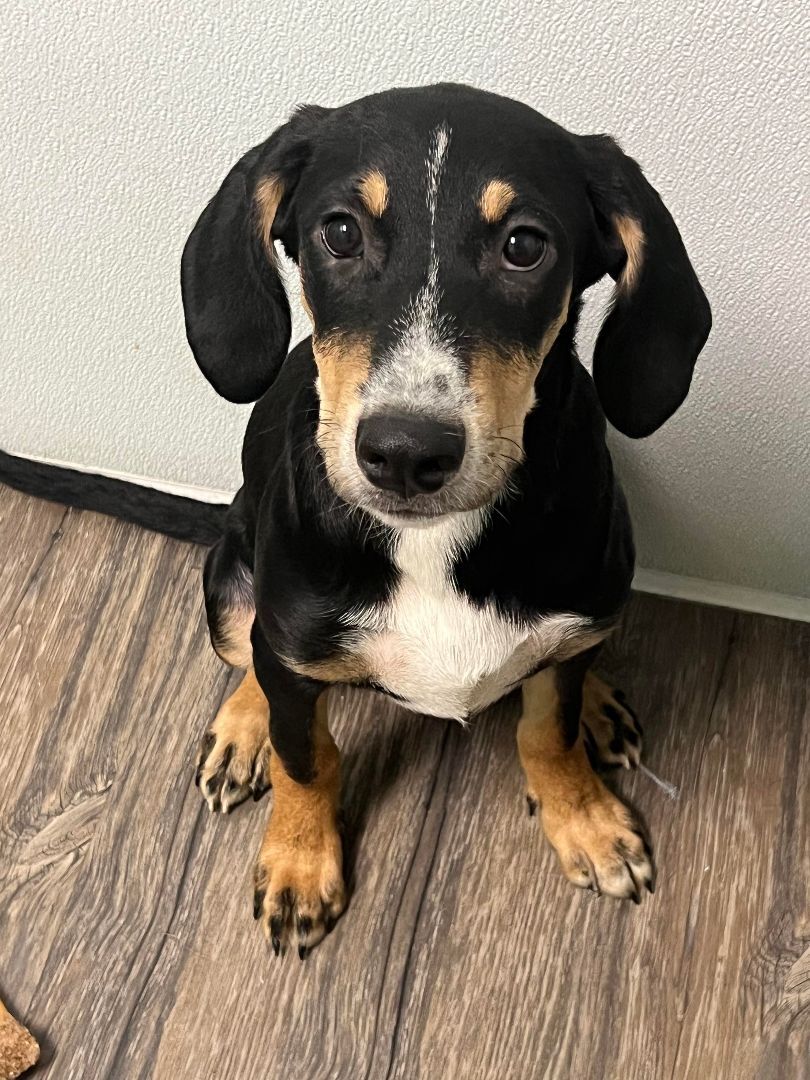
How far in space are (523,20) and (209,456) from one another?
3.92 ft

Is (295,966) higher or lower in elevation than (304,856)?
lower

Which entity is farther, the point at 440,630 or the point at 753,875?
the point at 753,875

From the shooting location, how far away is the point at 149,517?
238 centimetres

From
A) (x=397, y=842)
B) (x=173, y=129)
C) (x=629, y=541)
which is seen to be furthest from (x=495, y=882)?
(x=173, y=129)

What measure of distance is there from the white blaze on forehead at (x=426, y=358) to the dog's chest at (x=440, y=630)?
1.16 feet

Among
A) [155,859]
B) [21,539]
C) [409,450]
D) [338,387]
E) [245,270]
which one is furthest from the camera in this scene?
[21,539]

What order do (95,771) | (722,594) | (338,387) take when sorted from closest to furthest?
1. (338,387)
2. (95,771)
3. (722,594)

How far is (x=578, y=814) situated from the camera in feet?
6.61

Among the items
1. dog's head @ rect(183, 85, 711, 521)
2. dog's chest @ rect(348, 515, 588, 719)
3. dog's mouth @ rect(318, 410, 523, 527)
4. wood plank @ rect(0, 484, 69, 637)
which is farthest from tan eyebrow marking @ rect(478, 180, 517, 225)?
wood plank @ rect(0, 484, 69, 637)

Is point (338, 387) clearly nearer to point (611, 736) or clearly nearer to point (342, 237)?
point (342, 237)

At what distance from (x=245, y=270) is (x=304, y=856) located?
1.05 m

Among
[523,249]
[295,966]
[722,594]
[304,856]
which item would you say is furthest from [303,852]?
[523,249]

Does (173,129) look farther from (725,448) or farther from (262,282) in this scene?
(725,448)

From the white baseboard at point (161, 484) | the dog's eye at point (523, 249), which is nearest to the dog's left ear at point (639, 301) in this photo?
the dog's eye at point (523, 249)
